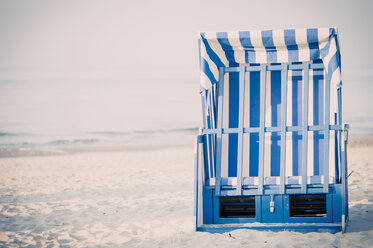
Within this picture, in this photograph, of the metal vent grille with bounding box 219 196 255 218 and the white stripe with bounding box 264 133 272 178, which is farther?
the metal vent grille with bounding box 219 196 255 218

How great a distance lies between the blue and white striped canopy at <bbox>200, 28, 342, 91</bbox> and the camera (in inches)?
122

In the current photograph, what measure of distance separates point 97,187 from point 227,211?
3.89 m

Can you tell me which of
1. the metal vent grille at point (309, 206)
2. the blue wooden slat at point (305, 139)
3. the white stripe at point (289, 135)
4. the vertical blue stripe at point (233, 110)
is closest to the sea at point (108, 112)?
the metal vent grille at point (309, 206)

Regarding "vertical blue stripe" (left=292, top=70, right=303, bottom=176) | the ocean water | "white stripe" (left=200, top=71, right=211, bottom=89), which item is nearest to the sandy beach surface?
"vertical blue stripe" (left=292, top=70, right=303, bottom=176)

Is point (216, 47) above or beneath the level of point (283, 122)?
above

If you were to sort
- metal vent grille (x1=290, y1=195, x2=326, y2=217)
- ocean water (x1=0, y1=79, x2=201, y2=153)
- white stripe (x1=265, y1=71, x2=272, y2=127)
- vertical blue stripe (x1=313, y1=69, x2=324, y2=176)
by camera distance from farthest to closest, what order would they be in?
ocean water (x1=0, y1=79, x2=201, y2=153), metal vent grille (x1=290, y1=195, x2=326, y2=217), white stripe (x1=265, y1=71, x2=272, y2=127), vertical blue stripe (x1=313, y1=69, x2=324, y2=176)

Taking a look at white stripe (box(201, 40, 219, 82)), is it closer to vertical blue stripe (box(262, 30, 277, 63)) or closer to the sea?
vertical blue stripe (box(262, 30, 277, 63))

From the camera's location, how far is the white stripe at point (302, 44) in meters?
3.10

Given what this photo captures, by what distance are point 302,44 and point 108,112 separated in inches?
947

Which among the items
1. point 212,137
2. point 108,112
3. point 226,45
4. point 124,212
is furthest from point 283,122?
point 108,112

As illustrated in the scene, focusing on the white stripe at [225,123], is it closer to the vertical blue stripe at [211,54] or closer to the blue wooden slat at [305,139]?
the vertical blue stripe at [211,54]

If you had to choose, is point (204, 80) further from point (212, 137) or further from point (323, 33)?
point (323, 33)

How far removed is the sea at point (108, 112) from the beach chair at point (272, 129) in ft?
43.6

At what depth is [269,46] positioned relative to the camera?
329cm
